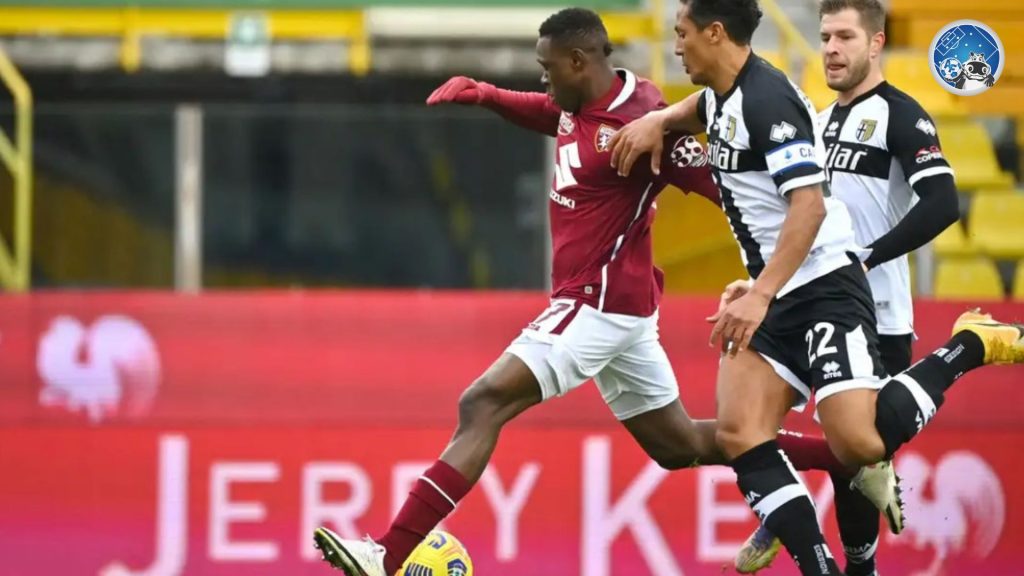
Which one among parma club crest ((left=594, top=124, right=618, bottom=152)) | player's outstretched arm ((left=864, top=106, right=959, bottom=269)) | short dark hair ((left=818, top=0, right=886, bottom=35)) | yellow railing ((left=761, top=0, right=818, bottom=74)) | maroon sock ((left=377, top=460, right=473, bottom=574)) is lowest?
maroon sock ((left=377, top=460, right=473, bottom=574))

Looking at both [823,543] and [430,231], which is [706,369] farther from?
[823,543]

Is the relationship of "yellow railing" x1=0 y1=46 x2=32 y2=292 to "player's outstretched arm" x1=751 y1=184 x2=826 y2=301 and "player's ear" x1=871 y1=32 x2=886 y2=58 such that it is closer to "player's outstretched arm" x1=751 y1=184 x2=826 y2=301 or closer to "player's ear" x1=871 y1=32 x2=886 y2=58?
"player's ear" x1=871 y1=32 x2=886 y2=58

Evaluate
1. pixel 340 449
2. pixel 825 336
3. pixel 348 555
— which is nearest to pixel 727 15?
pixel 825 336

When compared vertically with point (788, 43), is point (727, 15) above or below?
below

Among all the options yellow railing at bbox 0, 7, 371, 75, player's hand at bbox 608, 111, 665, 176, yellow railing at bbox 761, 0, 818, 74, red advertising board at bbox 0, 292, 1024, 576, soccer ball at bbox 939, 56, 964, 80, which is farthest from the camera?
yellow railing at bbox 0, 7, 371, 75

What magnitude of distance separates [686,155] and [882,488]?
56.7 inches

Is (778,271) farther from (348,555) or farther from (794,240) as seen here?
(348,555)

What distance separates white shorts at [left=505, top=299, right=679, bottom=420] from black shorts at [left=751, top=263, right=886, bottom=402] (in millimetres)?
708

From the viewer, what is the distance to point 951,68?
24.4 ft

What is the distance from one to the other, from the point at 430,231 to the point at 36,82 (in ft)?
10.2

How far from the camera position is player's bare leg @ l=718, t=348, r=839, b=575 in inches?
241

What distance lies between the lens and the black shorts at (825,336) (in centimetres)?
618

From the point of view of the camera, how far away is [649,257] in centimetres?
696

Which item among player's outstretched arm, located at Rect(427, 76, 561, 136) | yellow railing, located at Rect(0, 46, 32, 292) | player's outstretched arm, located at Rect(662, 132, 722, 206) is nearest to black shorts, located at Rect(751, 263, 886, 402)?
player's outstretched arm, located at Rect(662, 132, 722, 206)
